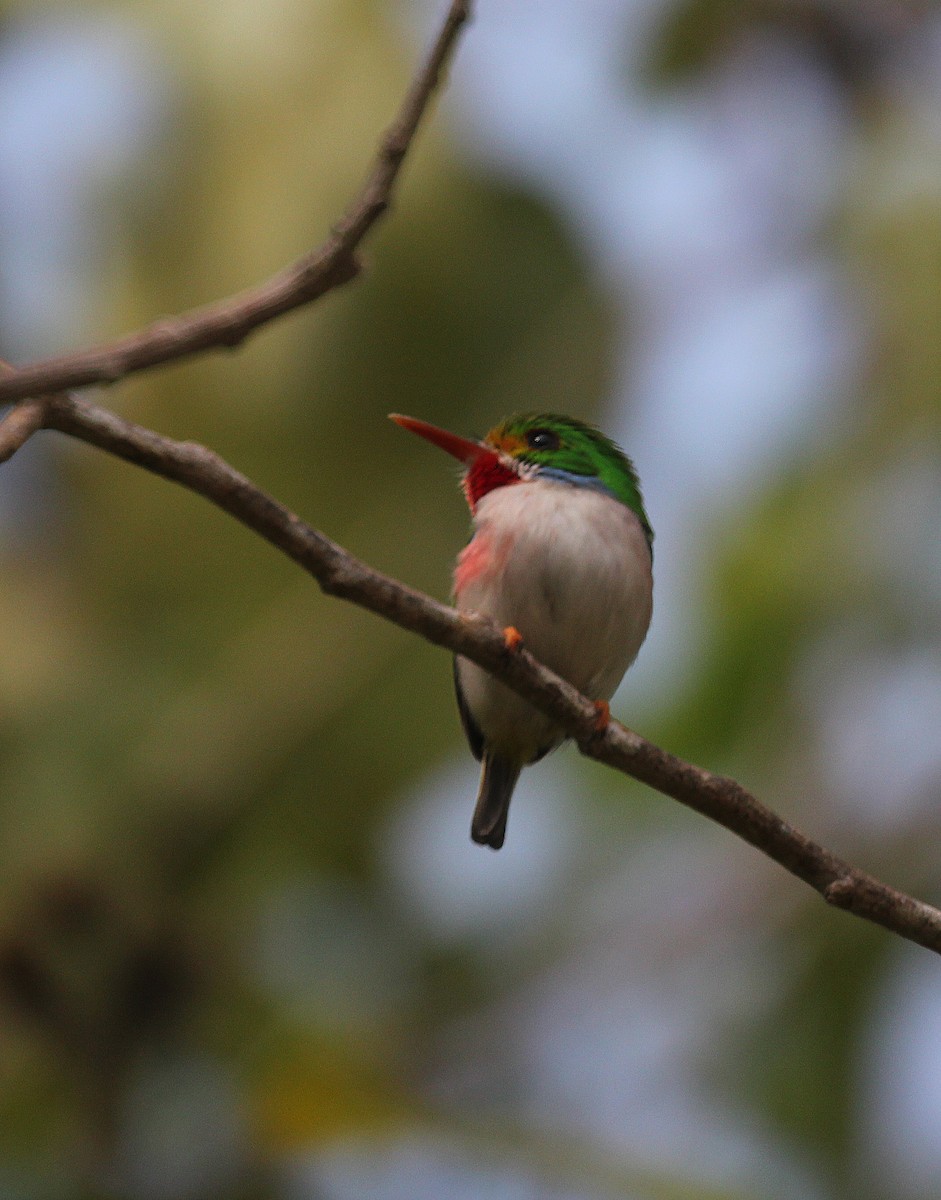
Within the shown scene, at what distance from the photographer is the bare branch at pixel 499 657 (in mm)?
2301

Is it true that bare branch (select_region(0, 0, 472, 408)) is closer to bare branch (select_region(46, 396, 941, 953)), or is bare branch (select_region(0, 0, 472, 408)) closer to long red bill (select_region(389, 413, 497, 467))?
bare branch (select_region(46, 396, 941, 953))

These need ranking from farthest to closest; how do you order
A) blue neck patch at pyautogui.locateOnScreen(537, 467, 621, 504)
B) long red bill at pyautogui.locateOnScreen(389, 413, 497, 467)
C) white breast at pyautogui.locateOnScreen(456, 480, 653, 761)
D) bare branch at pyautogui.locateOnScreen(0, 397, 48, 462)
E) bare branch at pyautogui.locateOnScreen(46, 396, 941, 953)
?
blue neck patch at pyautogui.locateOnScreen(537, 467, 621, 504) → white breast at pyautogui.locateOnScreen(456, 480, 653, 761) → long red bill at pyautogui.locateOnScreen(389, 413, 497, 467) → bare branch at pyautogui.locateOnScreen(46, 396, 941, 953) → bare branch at pyautogui.locateOnScreen(0, 397, 48, 462)

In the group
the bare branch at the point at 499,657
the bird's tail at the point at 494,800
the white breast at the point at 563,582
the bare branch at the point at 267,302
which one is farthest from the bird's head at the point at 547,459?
the bare branch at the point at 267,302

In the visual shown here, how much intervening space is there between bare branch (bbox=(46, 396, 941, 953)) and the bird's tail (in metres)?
1.42

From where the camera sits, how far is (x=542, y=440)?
14.9 feet

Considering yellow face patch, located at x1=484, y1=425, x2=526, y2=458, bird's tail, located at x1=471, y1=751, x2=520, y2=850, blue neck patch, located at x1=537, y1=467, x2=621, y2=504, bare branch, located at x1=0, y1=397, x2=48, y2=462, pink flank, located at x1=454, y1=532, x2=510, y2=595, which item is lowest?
bird's tail, located at x1=471, y1=751, x2=520, y2=850

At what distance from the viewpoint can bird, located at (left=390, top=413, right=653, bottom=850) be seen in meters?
4.05

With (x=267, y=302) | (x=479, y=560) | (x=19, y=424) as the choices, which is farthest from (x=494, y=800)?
(x=267, y=302)

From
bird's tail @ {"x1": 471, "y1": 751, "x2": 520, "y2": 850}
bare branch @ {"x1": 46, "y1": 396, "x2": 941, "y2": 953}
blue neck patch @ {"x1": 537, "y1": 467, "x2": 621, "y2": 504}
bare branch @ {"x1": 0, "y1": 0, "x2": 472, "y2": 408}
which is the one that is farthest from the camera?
bird's tail @ {"x1": 471, "y1": 751, "x2": 520, "y2": 850}

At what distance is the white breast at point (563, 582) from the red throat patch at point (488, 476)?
175 mm

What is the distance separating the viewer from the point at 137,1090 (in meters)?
4.36

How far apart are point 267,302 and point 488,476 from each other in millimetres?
2697

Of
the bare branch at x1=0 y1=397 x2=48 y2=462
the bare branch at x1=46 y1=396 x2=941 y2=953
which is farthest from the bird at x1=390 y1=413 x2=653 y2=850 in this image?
the bare branch at x1=0 y1=397 x2=48 y2=462

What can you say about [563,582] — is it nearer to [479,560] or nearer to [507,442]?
[479,560]
